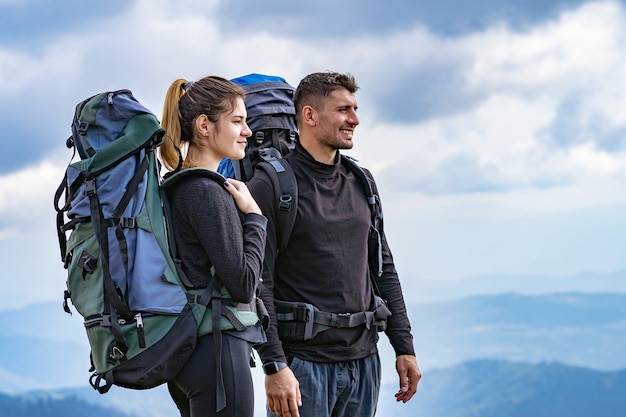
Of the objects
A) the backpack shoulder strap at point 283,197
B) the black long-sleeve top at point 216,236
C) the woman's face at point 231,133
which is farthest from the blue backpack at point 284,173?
the black long-sleeve top at point 216,236

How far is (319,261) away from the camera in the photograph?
5.22 metres

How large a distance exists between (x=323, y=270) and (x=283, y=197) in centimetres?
43

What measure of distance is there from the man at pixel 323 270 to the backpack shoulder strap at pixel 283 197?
1.2 inches

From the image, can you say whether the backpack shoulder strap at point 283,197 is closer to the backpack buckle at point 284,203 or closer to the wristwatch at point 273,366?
the backpack buckle at point 284,203

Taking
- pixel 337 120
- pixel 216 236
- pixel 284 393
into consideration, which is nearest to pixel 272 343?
pixel 284 393

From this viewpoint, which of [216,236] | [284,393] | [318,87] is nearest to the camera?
[216,236]

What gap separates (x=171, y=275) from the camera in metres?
4.23

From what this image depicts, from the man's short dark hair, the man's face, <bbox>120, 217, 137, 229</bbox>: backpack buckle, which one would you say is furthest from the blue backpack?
<bbox>120, 217, 137, 229</bbox>: backpack buckle

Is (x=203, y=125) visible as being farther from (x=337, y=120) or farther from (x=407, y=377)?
(x=407, y=377)

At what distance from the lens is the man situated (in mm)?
5133

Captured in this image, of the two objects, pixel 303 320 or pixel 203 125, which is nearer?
pixel 203 125

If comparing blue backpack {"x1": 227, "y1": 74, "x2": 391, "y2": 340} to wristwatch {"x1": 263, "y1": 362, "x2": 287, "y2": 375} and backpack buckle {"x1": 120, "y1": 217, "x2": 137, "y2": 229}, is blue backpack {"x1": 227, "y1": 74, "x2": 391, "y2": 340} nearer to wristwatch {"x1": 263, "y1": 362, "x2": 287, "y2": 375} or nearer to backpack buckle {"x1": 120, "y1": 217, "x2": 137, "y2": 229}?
wristwatch {"x1": 263, "y1": 362, "x2": 287, "y2": 375}

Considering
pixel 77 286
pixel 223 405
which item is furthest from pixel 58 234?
pixel 223 405

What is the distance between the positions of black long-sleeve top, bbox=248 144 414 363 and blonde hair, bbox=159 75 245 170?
68 cm
